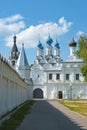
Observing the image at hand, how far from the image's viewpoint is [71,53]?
91438 mm

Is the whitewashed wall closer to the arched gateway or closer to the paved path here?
the paved path

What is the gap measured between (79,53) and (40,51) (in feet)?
168

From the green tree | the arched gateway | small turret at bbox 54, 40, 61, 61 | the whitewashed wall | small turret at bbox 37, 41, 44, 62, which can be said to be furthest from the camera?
small turret at bbox 37, 41, 44, 62

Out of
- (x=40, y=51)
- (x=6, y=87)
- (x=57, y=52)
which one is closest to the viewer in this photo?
(x=6, y=87)

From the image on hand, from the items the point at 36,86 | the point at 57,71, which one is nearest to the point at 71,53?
the point at 57,71

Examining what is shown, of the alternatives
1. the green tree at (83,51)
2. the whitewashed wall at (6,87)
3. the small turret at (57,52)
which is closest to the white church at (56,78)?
the small turret at (57,52)

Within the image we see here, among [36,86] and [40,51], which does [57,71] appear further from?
[40,51]

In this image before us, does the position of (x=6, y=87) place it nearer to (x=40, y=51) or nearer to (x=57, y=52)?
(x=40, y=51)

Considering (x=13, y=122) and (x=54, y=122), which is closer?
(x=13, y=122)

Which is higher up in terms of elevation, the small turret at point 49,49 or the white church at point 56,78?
the small turret at point 49,49

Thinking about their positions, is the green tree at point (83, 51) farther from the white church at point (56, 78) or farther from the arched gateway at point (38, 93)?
the arched gateway at point (38, 93)

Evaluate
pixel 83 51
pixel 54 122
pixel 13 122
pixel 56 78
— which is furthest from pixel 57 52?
pixel 13 122

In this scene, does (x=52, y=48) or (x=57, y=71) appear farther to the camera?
(x=52, y=48)

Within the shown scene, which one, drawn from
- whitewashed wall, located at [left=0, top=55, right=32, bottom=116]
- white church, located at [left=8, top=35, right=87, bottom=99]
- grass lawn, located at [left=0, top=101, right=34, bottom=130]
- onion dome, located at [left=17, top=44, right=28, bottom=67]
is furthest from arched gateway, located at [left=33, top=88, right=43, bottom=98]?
grass lawn, located at [left=0, top=101, right=34, bottom=130]
